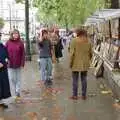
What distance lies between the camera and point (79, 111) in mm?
11836

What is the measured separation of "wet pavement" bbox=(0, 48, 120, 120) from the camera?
440 inches

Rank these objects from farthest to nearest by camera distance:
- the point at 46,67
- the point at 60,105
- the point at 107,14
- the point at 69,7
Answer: the point at 69,7 → the point at 107,14 → the point at 46,67 → the point at 60,105

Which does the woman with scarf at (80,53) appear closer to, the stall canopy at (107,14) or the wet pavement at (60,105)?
the wet pavement at (60,105)

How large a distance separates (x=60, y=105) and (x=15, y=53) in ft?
6.17

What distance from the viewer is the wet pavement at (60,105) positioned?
36.6 feet

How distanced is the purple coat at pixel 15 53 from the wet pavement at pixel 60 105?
901 mm

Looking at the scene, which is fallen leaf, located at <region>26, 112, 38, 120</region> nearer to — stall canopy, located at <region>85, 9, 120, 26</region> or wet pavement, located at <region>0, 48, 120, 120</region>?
wet pavement, located at <region>0, 48, 120, 120</region>

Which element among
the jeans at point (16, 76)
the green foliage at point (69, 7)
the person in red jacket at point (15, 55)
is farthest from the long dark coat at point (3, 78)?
the green foliage at point (69, 7)

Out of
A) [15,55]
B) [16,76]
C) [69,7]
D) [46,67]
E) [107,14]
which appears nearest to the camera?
[15,55]

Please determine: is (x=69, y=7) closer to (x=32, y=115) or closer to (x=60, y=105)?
(x=60, y=105)

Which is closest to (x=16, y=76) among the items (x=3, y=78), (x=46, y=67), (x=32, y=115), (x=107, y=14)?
(x=3, y=78)

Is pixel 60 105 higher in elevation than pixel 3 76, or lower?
lower

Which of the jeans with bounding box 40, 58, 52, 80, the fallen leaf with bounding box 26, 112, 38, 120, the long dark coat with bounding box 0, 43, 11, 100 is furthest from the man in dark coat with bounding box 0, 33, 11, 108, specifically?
the jeans with bounding box 40, 58, 52, 80

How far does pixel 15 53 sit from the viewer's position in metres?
13.7
